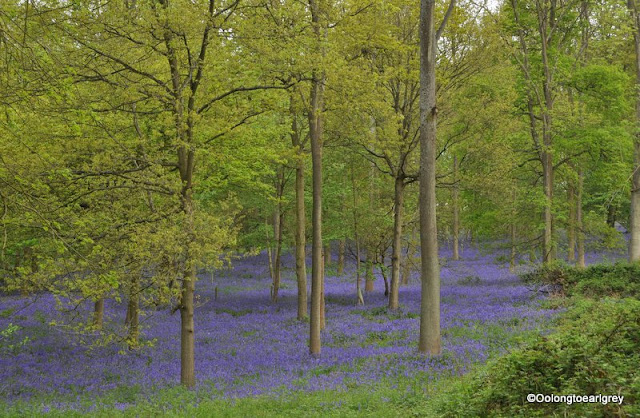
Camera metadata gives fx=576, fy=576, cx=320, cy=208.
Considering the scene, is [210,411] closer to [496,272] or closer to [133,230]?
[133,230]

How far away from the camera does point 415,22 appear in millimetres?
22578

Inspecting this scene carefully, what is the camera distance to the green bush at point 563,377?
6.61 metres

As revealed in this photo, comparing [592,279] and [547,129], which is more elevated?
[547,129]

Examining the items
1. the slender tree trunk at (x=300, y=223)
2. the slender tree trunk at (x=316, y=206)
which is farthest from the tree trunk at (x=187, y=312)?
the slender tree trunk at (x=300, y=223)

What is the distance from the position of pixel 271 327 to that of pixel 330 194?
7.60 metres

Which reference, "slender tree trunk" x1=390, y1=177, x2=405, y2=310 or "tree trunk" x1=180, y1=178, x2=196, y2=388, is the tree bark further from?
"slender tree trunk" x1=390, y1=177, x2=405, y2=310

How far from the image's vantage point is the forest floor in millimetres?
11125

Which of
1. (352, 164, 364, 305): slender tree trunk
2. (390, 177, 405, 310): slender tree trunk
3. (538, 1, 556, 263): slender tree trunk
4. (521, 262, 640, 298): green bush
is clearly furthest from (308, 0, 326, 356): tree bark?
(538, 1, 556, 263): slender tree trunk

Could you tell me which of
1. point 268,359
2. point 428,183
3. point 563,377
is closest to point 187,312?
point 268,359

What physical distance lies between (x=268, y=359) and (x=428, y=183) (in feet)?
23.8

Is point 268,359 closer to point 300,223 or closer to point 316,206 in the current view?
point 316,206

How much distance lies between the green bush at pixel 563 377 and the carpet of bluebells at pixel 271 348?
3.88m

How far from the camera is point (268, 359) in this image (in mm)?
16969

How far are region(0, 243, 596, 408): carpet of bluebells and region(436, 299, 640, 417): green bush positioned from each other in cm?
388
